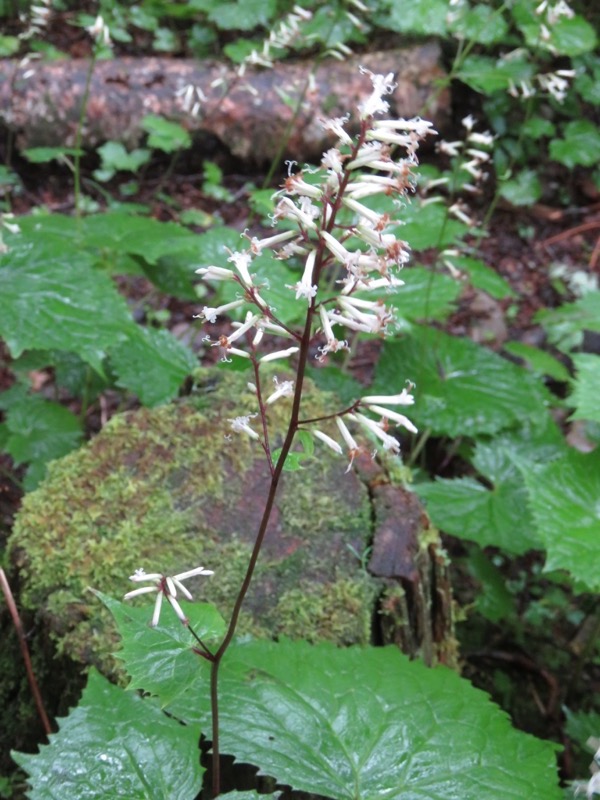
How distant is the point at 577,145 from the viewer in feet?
19.9

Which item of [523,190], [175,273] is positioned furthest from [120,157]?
[523,190]

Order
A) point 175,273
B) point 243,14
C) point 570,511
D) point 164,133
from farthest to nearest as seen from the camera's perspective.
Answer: point 243,14
point 164,133
point 175,273
point 570,511

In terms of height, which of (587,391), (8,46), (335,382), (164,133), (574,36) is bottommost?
(335,382)

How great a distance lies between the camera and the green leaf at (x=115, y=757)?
4.53ft

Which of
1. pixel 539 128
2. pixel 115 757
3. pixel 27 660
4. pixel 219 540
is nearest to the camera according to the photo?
pixel 115 757

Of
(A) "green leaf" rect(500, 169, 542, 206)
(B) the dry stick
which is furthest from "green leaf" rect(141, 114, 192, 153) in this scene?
(B) the dry stick

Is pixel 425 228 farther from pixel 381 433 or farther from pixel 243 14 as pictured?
pixel 243 14

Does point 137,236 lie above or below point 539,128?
below

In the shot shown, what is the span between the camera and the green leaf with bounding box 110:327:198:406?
2842 mm

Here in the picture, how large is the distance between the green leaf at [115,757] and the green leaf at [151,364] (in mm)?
1428

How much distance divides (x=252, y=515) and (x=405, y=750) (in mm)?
881

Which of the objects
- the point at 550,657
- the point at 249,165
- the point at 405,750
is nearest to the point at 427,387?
the point at 550,657

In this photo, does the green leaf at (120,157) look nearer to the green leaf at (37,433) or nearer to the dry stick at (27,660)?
the green leaf at (37,433)

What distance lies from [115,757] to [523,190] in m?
5.86
